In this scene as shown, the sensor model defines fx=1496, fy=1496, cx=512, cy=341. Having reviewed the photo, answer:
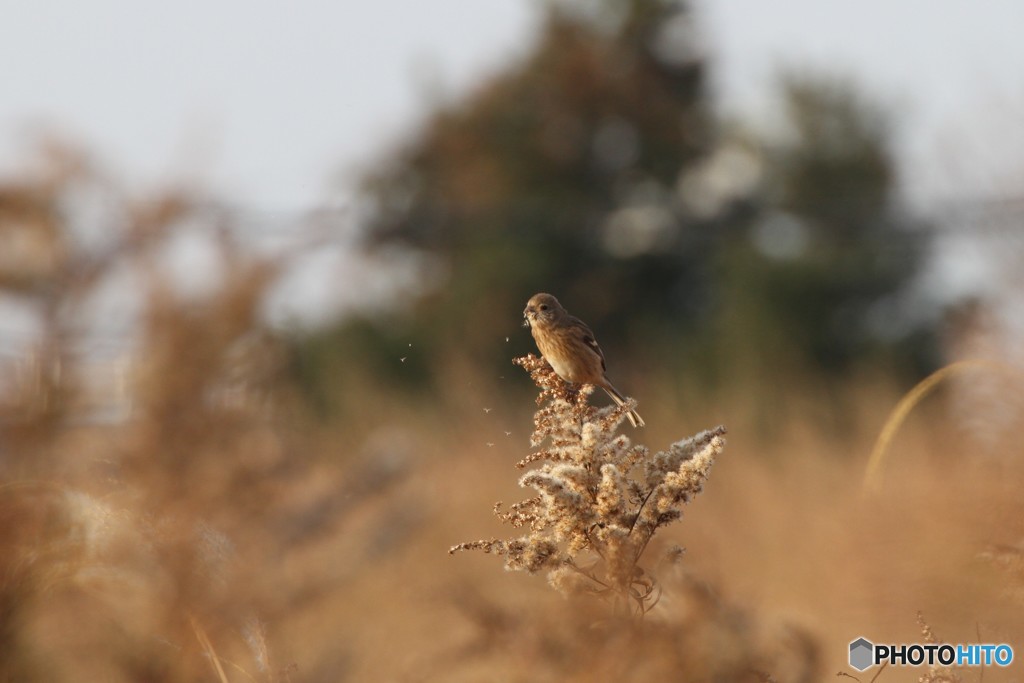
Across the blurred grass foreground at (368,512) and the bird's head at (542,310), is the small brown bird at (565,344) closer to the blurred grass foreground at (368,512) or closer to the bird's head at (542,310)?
the bird's head at (542,310)

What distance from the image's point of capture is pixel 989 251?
Answer: 24.9 ft

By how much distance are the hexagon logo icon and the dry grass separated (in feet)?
1.02

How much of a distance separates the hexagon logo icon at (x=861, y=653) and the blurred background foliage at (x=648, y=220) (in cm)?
1137

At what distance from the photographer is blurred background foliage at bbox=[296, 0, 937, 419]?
21.9 metres

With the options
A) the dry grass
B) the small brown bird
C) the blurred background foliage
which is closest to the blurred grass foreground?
the dry grass

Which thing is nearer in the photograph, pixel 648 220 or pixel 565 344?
pixel 565 344

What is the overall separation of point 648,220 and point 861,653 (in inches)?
951

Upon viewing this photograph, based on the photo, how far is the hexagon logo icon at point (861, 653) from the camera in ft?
12.3

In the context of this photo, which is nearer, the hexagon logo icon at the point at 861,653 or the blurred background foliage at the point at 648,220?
the hexagon logo icon at the point at 861,653

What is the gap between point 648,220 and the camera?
2770cm

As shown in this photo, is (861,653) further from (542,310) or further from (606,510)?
(606,510)

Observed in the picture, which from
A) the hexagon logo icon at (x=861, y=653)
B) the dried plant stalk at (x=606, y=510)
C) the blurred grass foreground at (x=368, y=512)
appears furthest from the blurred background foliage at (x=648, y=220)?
the dried plant stalk at (x=606, y=510)

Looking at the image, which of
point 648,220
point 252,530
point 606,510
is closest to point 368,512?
point 252,530

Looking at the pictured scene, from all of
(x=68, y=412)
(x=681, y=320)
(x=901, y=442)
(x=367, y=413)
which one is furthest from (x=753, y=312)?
(x=68, y=412)
